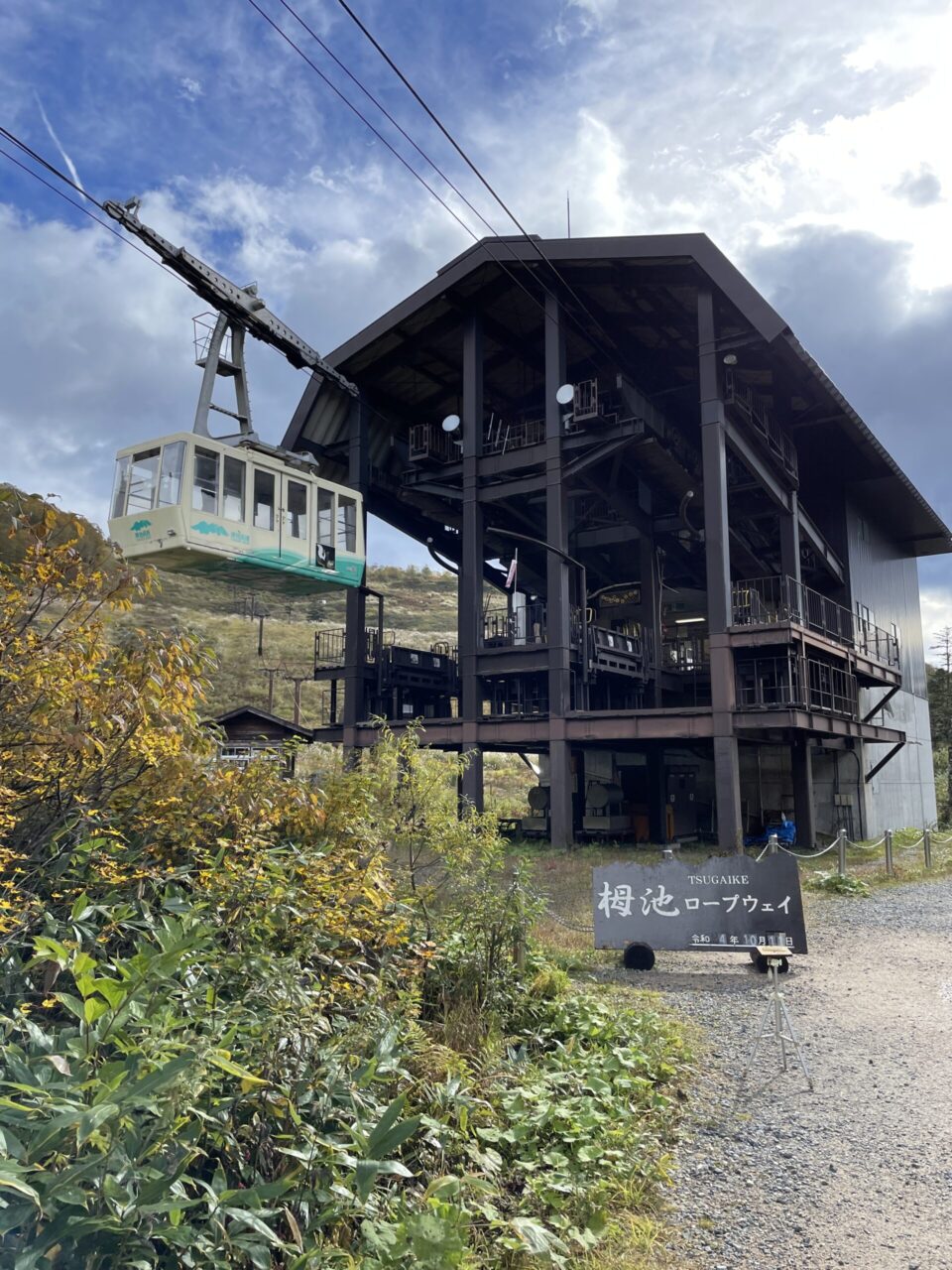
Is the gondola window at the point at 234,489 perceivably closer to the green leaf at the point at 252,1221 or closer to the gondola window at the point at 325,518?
the gondola window at the point at 325,518

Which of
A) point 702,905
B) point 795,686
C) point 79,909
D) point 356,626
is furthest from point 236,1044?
point 356,626

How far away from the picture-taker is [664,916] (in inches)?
441

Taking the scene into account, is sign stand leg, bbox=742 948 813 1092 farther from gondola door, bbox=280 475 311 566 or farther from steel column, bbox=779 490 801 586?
steel column, bbox=779 490 801 586

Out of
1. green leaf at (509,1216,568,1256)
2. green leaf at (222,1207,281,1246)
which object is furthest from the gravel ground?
green leaf at (222,1207,281,1246)

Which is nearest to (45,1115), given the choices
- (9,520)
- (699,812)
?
(9,520)

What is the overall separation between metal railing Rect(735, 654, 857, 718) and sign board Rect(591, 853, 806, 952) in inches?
485

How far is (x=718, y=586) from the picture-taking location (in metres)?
24.0

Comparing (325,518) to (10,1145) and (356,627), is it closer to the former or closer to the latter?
(356,627)

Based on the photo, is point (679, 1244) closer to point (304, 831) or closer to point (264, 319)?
point (304, 831)

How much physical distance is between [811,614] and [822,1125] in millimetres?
31208

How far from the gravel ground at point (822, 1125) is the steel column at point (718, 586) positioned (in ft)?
35.9

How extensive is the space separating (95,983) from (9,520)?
3252mm

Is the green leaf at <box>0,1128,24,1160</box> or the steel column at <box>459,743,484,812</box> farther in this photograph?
the steel column at <box>459,743,484,812</box>

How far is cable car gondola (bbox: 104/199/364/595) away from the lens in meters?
17.4
